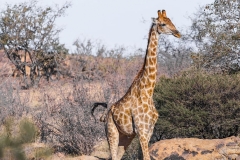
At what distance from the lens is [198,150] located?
332 inches

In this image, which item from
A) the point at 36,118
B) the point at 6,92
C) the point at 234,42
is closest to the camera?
the point at 36,118

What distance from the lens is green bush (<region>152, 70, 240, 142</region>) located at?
11406mm

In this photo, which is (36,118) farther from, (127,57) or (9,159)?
(127,57)

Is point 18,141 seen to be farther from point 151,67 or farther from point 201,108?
point 201,108

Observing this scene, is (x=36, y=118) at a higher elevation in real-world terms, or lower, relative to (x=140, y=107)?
lower

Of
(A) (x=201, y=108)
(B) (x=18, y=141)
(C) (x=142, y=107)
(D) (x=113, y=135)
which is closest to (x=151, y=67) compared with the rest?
(C) (x=142, y=107)

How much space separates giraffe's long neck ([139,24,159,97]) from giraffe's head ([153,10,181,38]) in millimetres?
129

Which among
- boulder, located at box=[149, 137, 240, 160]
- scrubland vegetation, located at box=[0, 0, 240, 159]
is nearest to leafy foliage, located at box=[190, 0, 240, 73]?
scrubland vegetation, located at box=[0, 0, 240, 159]

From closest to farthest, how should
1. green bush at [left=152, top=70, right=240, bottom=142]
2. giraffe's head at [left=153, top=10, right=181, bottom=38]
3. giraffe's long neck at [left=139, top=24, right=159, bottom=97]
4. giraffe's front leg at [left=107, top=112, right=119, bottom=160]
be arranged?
giraffe's head at [left=153, top=10, right=181, bottom=38]
giraffe's long neck at [left=139, top=24, right=159, bottom=97]
giraffe's front leg at [left=107, top=112, right=119, bottom=160]
green bush at [left=152, top=70, right=240, bottom=142]

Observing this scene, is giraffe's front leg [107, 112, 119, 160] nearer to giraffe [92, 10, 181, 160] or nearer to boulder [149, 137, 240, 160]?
giraffe [92, 10, 181, 160]

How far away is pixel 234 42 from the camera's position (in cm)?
1543

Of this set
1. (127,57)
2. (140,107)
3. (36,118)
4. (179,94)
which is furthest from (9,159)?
(127,57)

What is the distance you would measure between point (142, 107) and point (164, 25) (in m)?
1.20

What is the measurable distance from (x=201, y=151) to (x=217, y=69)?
7682mm
